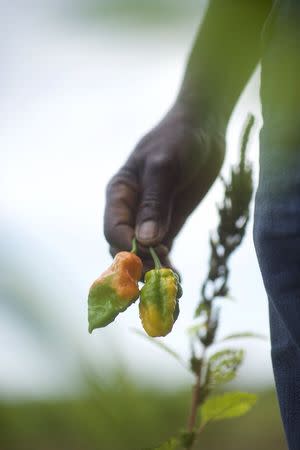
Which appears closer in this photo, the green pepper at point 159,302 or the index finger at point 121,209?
the green pepper at point 159,302

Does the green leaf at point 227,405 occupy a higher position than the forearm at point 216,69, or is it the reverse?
the forearm at point 216,69

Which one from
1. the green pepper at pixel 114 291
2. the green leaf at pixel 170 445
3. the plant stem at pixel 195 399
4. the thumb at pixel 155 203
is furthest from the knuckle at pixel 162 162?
the green leaf at pixel 170 445

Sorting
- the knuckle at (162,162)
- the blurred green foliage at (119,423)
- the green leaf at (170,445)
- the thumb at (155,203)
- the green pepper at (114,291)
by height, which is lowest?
the blurred green foliage at (119,423)

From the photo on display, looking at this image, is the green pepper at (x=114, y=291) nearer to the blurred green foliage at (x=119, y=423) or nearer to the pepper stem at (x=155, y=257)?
the pepper stem at (x=155, y=257)

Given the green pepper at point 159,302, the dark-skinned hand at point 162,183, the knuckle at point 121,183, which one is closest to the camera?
the green pepper at point 159,302

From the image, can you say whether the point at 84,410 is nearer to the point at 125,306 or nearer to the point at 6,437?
the point at 125,306

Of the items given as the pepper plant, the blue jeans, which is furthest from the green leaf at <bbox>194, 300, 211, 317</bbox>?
the blue jeans

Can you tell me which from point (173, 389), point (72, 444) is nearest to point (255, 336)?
point (173, 389)

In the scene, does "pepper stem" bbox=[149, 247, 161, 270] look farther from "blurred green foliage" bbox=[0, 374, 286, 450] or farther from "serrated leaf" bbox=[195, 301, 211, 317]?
"blurred green foliage" bbox=[0, 374, 286, 450]
